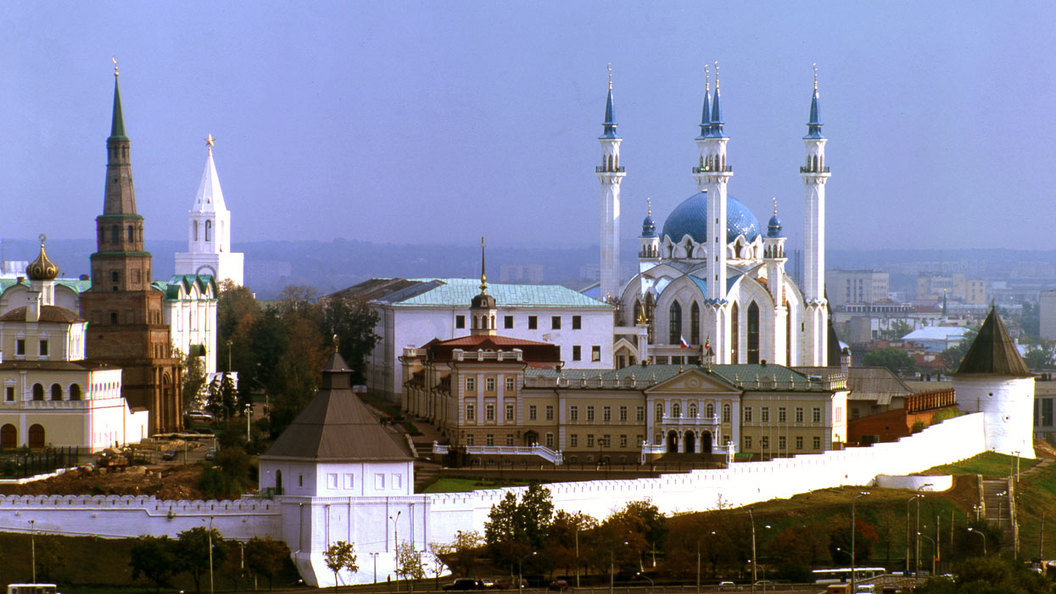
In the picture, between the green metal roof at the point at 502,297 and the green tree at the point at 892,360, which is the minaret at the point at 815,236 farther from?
the green tree at the point at 892,360

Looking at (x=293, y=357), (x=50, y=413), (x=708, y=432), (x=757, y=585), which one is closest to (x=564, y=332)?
(x=293, y=357)

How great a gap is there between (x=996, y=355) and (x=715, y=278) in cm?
1483

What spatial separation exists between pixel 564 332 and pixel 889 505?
34.8m

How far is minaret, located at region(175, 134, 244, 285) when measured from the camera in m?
140

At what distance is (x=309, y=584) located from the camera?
58188 mm

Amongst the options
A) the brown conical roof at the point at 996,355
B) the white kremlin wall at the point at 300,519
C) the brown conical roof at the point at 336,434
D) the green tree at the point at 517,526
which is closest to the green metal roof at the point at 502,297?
the brown conical roof at the point at 996,355

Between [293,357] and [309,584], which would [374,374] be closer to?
[293,357]

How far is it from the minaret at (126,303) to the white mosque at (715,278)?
2569 cm

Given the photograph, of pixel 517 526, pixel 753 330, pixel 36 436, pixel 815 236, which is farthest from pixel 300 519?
pixel 815 236

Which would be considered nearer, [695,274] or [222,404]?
[222,404]

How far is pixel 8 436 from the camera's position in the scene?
75.2 m

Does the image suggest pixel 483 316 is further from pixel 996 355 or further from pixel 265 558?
pixel 265 558

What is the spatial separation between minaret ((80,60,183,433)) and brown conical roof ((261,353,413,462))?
2139cm

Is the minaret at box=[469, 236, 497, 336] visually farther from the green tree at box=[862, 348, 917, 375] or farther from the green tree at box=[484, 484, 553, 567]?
the green tree at box=[862, 348, 917, 375]
